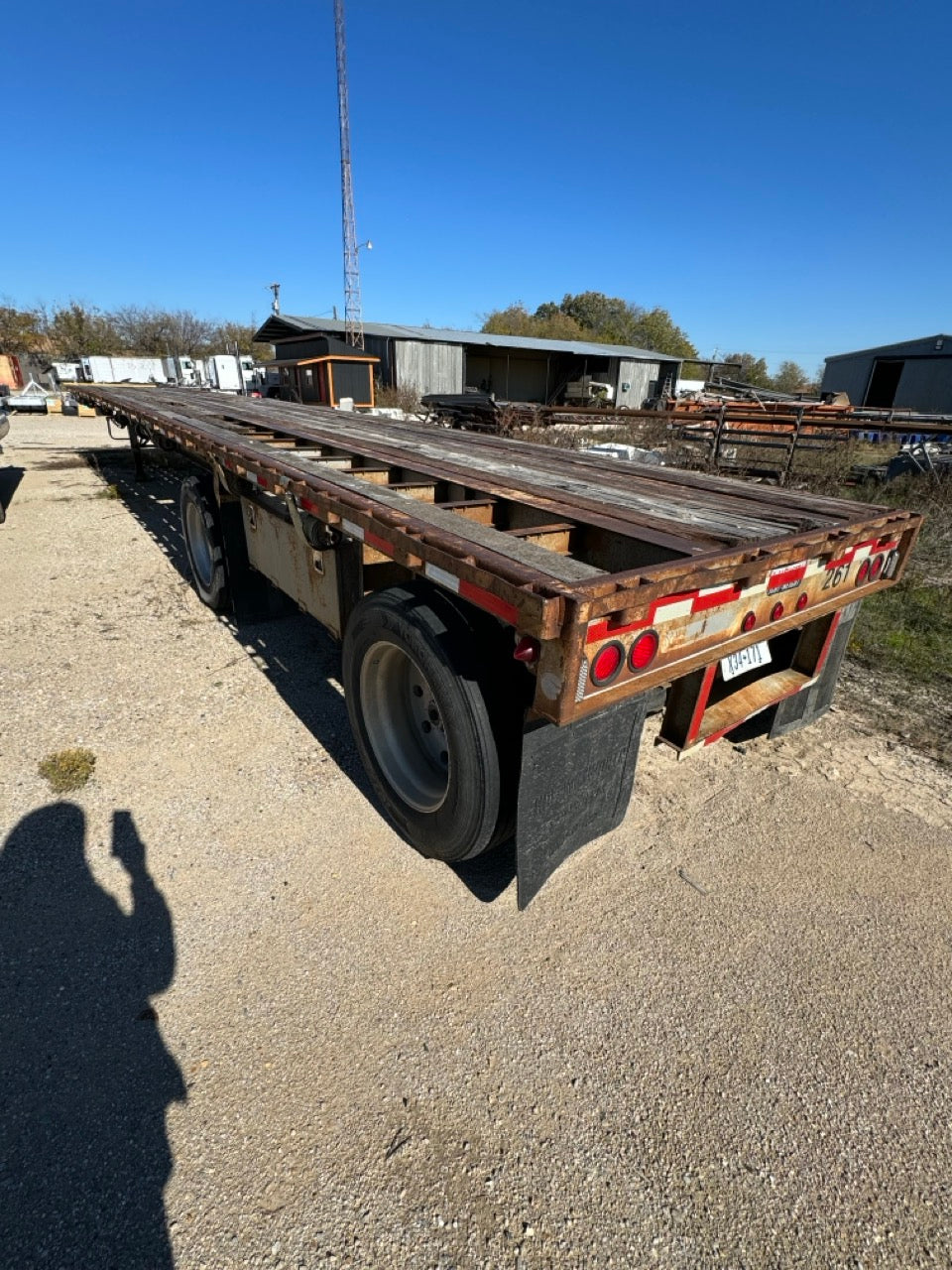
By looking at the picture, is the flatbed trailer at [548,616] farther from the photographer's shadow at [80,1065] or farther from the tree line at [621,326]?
the tree line at [621,326]

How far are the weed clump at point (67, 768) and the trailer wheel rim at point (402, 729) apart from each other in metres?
1.69

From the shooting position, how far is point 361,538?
2.59 m

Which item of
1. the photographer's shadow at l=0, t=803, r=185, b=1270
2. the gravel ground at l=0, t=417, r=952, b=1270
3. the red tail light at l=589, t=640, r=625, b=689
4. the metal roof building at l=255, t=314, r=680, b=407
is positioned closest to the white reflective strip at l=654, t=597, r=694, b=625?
the red tail light at l=589, t=640, r=625, b=689

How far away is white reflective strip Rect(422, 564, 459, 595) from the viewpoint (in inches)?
81.7

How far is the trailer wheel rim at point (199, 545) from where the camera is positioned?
535 centimetres

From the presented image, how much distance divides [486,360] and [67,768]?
39.7 metres

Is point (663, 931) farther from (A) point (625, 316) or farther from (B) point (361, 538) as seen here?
(A) point (625, 316)

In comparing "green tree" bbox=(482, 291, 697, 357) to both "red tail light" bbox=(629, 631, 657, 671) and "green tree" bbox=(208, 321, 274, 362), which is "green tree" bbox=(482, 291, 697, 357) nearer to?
"green tree" bbox=(208, 321, 274, 362)

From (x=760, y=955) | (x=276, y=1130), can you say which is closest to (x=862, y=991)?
(x=760, y=955)

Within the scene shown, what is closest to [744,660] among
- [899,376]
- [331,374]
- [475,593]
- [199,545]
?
[475,593]

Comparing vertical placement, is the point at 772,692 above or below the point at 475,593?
below

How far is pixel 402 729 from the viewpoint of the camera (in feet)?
10.0

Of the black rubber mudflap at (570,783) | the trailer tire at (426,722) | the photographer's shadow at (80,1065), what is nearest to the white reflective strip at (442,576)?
the trailer tire at (426,722)

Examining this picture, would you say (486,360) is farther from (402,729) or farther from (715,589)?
(715,589)
